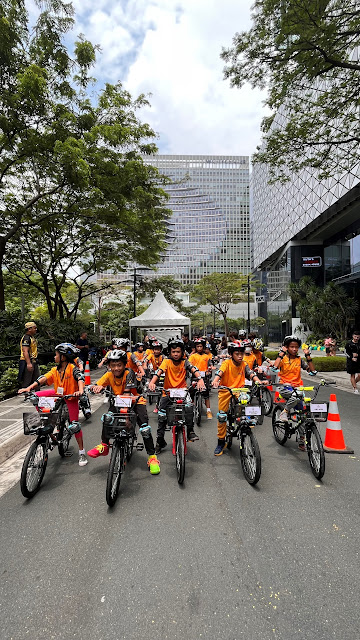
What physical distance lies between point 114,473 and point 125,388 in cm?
120

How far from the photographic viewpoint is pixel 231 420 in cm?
500

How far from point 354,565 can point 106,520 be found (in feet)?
7.48

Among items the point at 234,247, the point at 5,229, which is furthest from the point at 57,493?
the point at 234,247

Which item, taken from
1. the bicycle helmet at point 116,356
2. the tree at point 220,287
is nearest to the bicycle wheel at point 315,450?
the bicycle helmet at point 116,356

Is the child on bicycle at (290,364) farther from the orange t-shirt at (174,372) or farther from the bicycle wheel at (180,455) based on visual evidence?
the bicycle wheel at (180,455)

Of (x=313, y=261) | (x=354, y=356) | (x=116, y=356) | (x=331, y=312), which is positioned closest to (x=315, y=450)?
(x=116, y=356)

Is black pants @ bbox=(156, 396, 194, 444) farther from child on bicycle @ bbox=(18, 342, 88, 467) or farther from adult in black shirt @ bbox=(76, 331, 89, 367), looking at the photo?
adult in black shirt @ bbox=(76, 331, 89, 367)

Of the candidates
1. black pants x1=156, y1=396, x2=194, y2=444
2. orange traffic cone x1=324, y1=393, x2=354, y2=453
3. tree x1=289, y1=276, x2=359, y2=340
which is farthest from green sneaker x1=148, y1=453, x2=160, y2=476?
tree x1=289, y1=276, x2=359, y2=340

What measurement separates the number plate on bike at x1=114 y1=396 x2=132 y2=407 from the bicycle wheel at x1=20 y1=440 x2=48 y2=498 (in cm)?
107

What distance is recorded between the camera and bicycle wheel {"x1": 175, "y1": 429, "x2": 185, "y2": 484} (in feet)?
13.9

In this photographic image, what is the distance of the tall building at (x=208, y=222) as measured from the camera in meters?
129

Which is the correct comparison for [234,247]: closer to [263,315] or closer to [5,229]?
[263,315]

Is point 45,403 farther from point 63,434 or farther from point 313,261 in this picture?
point 313,261

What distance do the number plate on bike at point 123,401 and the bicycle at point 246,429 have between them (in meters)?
1.48
